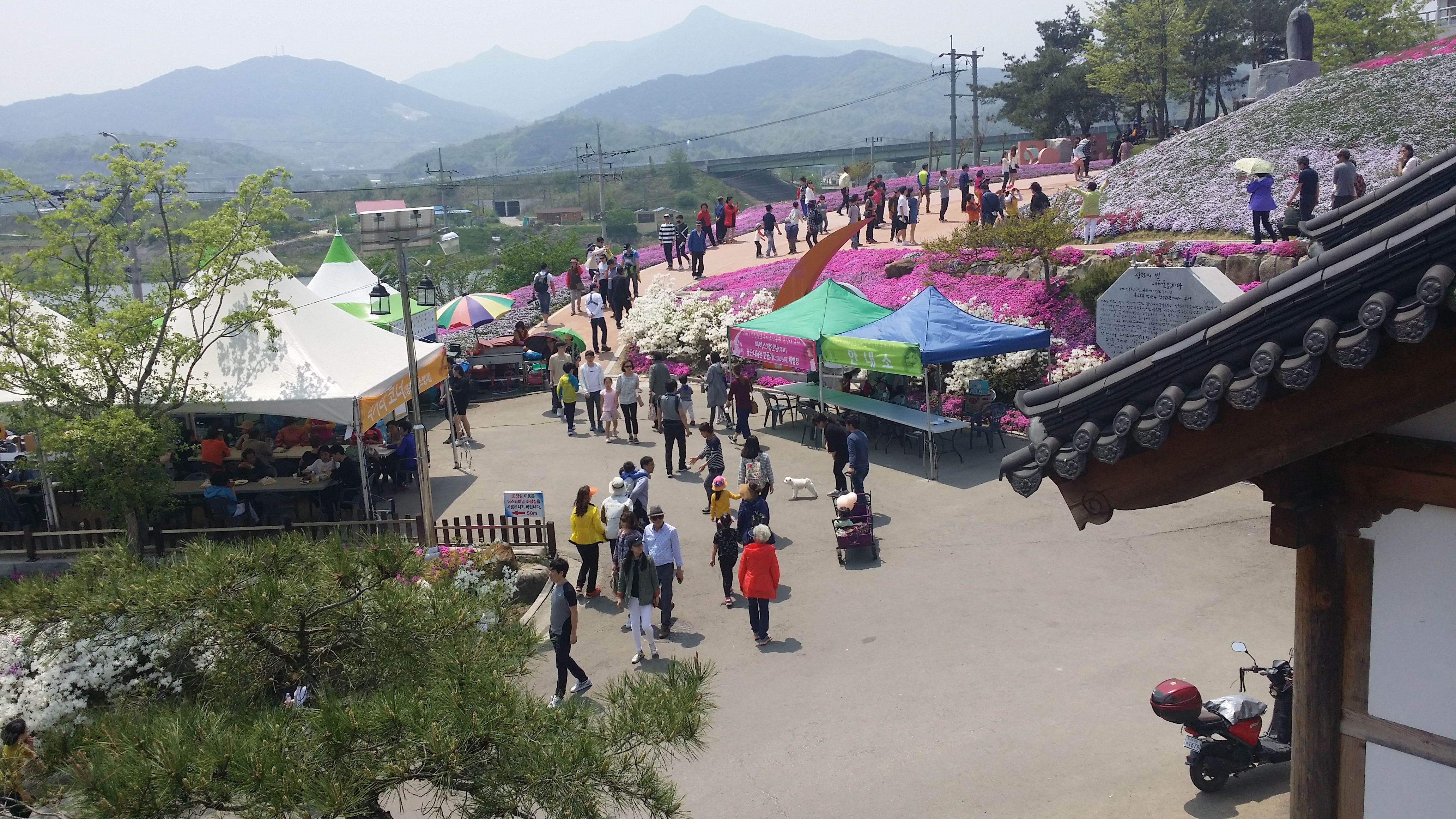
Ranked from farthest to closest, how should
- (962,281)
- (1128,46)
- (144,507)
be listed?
(1128,46) < (962,281) < (144,507)

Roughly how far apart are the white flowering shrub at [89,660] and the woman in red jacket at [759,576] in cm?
551

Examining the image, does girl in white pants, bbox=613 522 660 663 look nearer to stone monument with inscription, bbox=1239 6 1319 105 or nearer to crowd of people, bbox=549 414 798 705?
crowd of people, bbox=549 414 798 705

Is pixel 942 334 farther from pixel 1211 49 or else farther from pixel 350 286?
pixel 1211 49

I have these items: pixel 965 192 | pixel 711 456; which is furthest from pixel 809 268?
pixel 965 192

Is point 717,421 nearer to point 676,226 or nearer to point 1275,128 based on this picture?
point 676,226

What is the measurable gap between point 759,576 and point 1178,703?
13.3 feet

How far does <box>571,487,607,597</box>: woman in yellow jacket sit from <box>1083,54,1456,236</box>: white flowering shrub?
54.0 ft

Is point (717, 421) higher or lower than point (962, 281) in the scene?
lower

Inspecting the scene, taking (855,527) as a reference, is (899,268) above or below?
above

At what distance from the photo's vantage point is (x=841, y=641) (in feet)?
36.1

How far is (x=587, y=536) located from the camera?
1210cm

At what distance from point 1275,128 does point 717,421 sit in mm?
18299

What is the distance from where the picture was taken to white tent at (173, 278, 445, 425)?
14500mm

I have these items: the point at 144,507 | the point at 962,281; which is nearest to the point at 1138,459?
the point at 144,507
